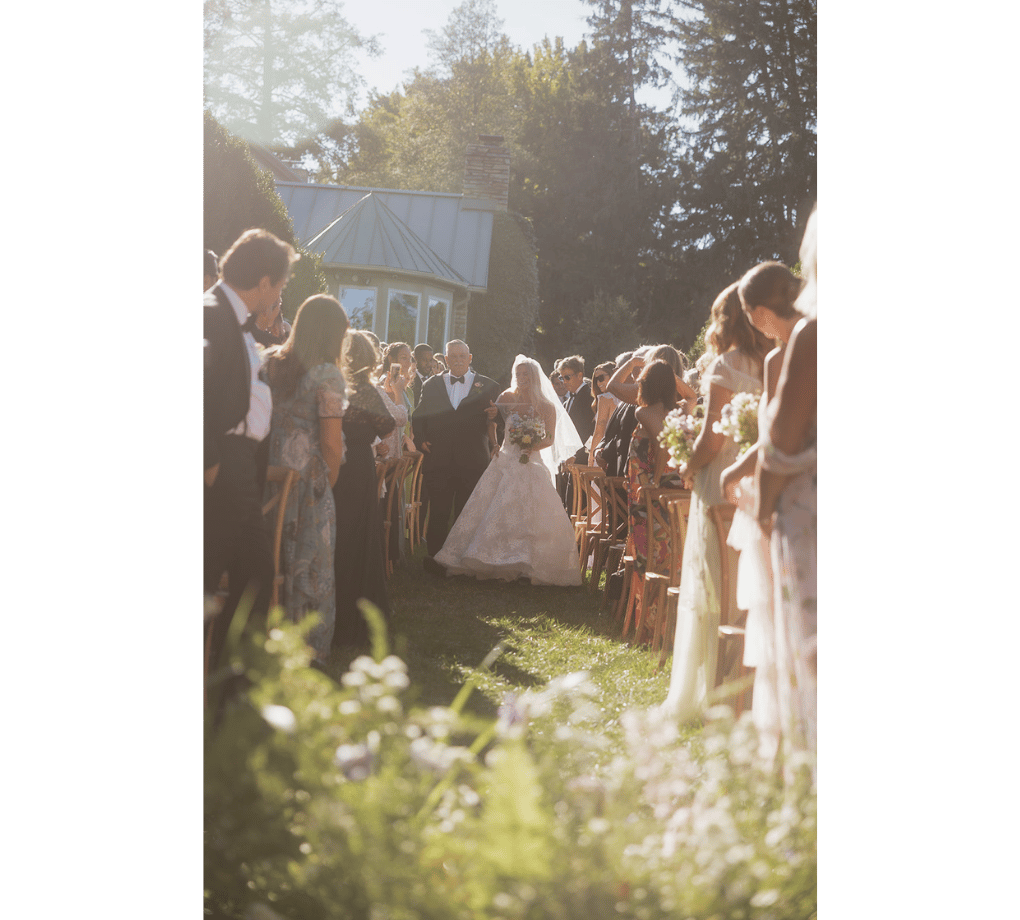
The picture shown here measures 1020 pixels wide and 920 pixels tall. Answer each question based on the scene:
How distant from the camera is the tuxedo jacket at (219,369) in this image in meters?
2.93

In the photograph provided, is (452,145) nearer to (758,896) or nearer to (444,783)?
(444,783)

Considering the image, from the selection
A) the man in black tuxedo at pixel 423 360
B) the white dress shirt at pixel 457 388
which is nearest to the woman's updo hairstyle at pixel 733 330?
the man in black tuxedo at pixel 423 360

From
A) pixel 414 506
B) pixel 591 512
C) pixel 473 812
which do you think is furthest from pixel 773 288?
pixel 591 512

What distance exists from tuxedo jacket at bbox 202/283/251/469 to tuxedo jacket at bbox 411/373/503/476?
309cm

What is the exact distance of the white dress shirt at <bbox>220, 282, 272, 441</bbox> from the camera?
9.80 ft

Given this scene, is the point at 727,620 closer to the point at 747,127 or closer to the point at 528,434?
the point at 747,127

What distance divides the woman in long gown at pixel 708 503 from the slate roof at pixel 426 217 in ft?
2.92

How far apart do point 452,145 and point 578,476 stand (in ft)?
14.0

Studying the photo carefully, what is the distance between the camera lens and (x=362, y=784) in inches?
94.9

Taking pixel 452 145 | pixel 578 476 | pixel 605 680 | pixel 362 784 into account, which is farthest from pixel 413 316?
pixel 578 476

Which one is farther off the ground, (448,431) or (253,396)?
(253,396)

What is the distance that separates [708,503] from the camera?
13.0 ft

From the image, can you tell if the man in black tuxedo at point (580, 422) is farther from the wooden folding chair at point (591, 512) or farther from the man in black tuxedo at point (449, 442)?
the man in black tuxedo at point (449, 442)

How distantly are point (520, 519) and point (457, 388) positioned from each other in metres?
2.52
